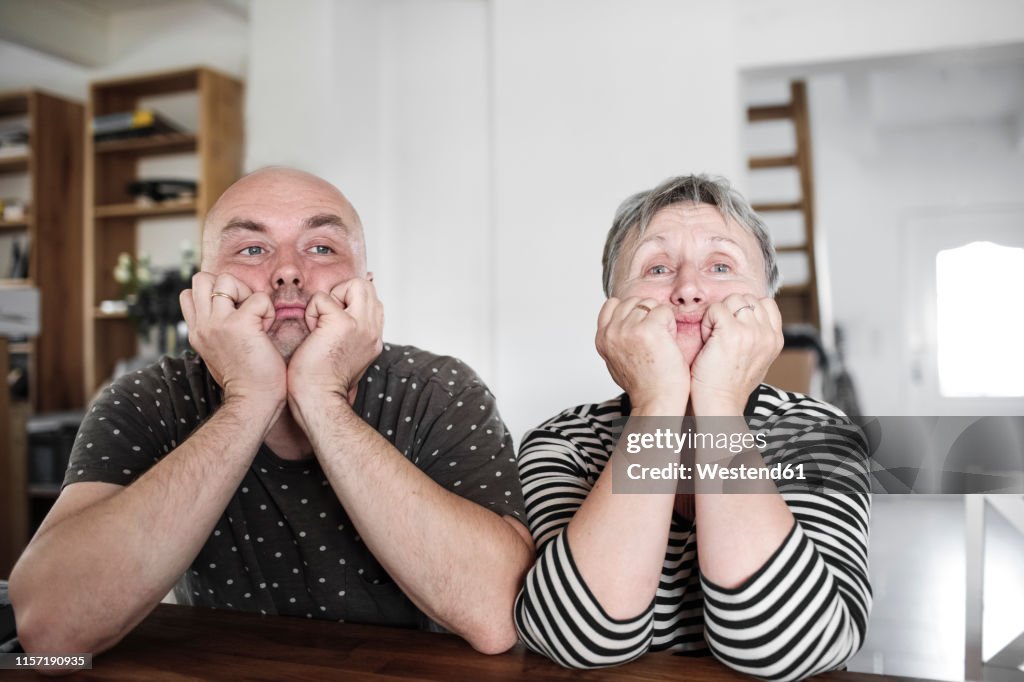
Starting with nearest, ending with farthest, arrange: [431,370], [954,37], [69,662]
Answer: [69,662]
[431,370]
[954,37]

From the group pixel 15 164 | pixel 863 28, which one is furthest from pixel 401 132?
pixel 15 164

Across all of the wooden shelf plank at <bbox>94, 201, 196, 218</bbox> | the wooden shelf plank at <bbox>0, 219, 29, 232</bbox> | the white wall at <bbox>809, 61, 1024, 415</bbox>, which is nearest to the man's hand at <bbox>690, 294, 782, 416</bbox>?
the wooden shelf plank at <bbox>94, 201, 196, 218</bbox>

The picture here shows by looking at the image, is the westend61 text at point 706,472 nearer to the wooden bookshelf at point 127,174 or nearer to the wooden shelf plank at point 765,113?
the wooden bookshelf at point 127,174

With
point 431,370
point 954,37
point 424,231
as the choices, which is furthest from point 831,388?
point 431,370

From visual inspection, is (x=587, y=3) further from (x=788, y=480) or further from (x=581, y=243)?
(x=788, y=480)

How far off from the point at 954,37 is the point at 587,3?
1439 millimetres

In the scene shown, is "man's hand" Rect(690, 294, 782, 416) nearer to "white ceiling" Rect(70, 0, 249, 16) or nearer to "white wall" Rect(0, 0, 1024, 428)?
"white wall" Rect(0, 0, 1024, 428)

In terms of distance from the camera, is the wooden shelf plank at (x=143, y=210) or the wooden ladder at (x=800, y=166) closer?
the wooden shelf plank at (x=143, y=210)

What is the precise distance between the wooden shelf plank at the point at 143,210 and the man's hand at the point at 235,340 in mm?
3199

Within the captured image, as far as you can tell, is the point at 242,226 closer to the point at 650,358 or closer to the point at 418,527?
the point at 418,527

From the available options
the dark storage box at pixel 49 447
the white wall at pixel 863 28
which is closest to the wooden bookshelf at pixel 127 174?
the dark storage box at pixel 49 447

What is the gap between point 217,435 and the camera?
3.08ft

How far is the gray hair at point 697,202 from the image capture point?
1062 millimetres

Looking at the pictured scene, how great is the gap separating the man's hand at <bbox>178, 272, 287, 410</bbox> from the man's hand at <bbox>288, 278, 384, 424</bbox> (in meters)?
0.03
